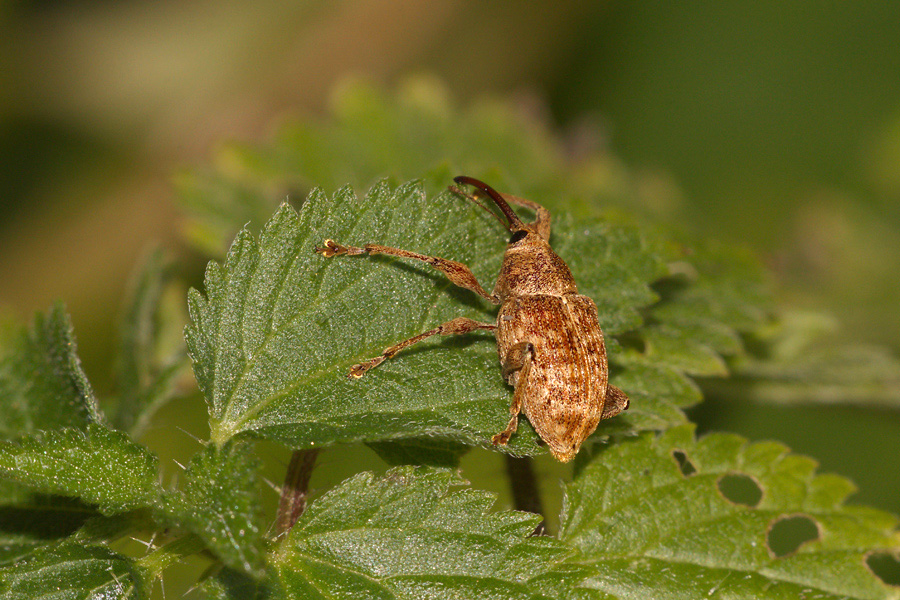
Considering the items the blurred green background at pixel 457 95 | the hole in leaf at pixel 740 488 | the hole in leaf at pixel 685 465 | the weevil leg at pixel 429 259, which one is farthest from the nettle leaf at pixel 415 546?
the blurred green background at pixel 457 95

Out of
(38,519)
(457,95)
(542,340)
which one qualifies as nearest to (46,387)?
(38,519)

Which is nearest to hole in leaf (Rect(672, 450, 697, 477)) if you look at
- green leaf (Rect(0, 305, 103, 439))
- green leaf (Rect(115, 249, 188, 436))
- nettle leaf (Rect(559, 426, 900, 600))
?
nettle leaf (Rect(559, 426, 900, 600))

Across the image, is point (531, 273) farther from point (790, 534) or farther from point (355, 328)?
point (790, 534)

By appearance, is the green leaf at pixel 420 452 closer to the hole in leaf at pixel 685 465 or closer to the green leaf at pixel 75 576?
the green leaf at pixel 75 576

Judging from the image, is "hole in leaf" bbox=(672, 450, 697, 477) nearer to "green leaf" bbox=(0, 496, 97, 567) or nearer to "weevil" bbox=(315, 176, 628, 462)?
"weevil" bbox=(315, 176, 628, 462)

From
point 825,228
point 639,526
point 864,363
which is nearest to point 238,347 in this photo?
point 639,526

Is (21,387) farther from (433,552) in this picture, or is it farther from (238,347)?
(433,552)

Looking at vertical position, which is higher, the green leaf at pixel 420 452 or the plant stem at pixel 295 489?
the green leaf at pixel 420 452
